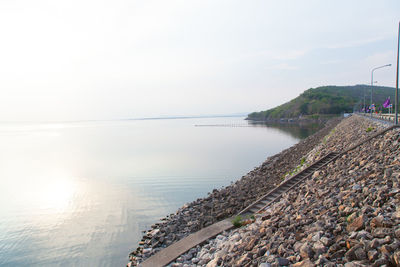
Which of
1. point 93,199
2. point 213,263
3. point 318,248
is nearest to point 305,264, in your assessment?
point 318,248

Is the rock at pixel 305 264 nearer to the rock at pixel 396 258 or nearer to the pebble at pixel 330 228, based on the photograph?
the pebble at pixel 330 228

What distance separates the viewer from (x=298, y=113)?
6658 inches

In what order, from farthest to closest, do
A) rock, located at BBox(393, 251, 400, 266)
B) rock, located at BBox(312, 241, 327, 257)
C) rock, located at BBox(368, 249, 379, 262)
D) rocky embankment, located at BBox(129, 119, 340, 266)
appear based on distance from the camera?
rocky embankment, located at BBox(129, 119, 340, 266) → rock, located at BBox(312, 241, 327, 257) → rock, located at BBox(368, 249, 379, 262) → rock, located at BBox(393, 251, 400, 266)

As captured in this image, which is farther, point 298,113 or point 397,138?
point 298,113

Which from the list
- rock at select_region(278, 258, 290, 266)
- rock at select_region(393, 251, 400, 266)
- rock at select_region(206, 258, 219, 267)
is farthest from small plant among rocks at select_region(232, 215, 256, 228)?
rock at select_region(393, 251, 400, 266)

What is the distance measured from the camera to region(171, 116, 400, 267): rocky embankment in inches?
274

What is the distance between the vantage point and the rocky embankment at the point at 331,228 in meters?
6.97

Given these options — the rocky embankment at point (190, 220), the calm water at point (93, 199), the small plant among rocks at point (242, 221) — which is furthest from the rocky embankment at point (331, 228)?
the calm water at point (93, 199)

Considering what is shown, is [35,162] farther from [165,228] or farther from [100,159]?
[165,228]

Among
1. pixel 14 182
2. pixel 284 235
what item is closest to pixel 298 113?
pixel 14 182

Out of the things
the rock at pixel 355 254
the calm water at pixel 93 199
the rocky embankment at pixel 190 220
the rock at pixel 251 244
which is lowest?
the calm water at pixel 93 199

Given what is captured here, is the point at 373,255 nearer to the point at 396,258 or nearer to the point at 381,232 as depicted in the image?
the point at 396,258

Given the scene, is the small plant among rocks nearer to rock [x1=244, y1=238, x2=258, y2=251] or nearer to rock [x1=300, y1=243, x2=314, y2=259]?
rock [x1=244, y1=238, x2=258, y2=251]

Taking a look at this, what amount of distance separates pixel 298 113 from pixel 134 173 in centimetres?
14970
